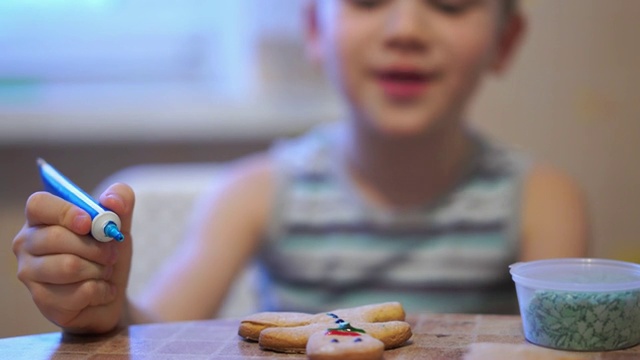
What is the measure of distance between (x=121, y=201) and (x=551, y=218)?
76cm

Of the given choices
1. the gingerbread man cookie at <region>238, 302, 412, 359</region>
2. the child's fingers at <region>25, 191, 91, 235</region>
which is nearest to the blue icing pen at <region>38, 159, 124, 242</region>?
the child's fingers at <region>25, 191, 91, 235</region>

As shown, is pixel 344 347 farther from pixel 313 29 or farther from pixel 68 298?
pixel 313 29

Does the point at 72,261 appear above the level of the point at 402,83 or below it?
below

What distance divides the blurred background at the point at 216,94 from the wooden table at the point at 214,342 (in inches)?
28.8

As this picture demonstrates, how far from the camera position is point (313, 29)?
4.28ft

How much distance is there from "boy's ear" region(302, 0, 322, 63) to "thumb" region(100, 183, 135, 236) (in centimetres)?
67

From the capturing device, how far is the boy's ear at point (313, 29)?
1284 millimetres

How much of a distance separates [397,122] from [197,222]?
38cm

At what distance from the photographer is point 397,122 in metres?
1.09

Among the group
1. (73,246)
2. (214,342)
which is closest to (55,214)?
(73,246)

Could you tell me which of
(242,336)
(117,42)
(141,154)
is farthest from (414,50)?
(117,42)

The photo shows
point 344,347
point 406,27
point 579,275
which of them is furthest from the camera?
point 406,27

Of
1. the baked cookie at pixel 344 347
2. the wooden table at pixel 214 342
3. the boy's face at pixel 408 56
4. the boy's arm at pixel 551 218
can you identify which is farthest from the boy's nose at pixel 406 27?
the baked cookie at pixel 344 347

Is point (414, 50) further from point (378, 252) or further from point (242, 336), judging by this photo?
point (242, 336)
